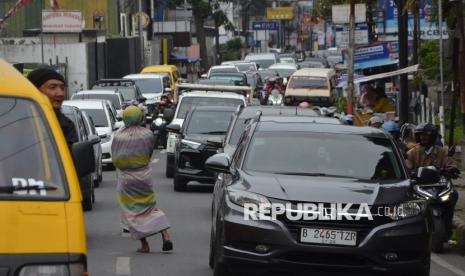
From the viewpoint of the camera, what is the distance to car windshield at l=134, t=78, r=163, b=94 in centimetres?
4628

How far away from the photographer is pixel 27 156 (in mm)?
7426

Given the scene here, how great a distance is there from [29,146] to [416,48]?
29.3 meters

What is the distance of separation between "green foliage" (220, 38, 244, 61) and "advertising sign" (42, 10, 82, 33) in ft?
200

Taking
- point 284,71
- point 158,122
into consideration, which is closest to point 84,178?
point 158,122

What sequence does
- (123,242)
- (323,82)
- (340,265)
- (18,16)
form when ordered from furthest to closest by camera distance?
(18,16) < (323,82) < (123,242) < (340,265)

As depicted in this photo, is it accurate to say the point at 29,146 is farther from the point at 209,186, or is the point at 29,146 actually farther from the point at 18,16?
the point at 18,16

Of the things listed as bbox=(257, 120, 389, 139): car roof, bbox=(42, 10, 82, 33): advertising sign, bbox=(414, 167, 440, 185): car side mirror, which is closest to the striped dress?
bbox=(257, 120, 389, 139): car roof

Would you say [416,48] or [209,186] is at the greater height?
[416,48]

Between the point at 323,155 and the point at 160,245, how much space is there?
12.3ft

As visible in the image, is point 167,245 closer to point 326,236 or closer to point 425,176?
point 425,176

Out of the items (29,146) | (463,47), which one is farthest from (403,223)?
(463,47)

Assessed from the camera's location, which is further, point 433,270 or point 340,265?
point 433,270

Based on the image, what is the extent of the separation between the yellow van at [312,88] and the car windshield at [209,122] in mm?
24729

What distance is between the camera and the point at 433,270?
43.9ft
